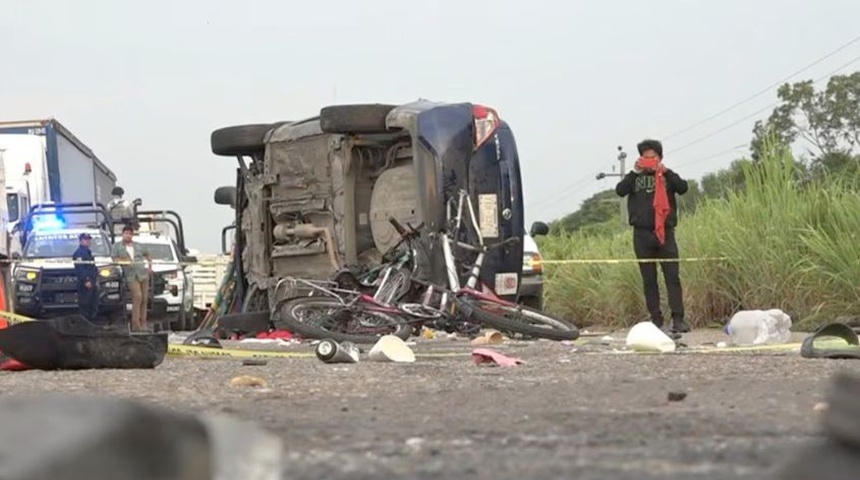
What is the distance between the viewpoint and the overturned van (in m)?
12.5

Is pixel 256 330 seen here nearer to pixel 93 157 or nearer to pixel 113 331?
pixel 113 331

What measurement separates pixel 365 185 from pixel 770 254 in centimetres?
411

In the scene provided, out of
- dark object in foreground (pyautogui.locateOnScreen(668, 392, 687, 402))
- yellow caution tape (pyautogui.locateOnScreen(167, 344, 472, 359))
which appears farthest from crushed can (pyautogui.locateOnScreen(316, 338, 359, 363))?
dark object in foreground (pyautogui.locateOnScreen(668, 392, 687, 402))

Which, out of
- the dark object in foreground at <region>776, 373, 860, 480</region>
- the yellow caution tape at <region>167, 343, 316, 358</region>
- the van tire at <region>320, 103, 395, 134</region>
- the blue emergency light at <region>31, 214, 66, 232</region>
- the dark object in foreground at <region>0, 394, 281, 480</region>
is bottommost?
the yellow caution tape at <region>167, 343, 316, 358</region>

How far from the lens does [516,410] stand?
13.6 ft

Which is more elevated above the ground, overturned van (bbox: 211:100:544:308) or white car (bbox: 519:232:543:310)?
overturned van (bbox: 211:100:544:308)

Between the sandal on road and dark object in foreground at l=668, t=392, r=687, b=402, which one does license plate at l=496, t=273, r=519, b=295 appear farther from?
dark object in foreground at l=668, t=392, r=687, b=402

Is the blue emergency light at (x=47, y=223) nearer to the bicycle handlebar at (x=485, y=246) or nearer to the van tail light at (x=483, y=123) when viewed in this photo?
the van tail light at (x=483, y=123)

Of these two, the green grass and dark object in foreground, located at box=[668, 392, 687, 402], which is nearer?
dark object in foreground, located at box=[668, 392, 687, 402]

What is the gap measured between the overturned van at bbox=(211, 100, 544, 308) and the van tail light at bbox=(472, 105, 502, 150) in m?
0.01

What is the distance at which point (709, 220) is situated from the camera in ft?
49.9

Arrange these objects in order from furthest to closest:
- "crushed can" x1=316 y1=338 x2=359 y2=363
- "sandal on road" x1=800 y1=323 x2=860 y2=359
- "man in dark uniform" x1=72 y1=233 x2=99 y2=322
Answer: "man in dark uniform" x1=72 y1=233 x2=99 y2=322 → "crushed can" x1=316 y1=338 x2=359 y2=363 → "sandal on road" x1=800 y1=323 x2=860 y2=359

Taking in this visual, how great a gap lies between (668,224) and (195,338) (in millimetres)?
4387

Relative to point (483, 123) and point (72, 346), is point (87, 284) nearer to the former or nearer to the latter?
point (483, 123)
